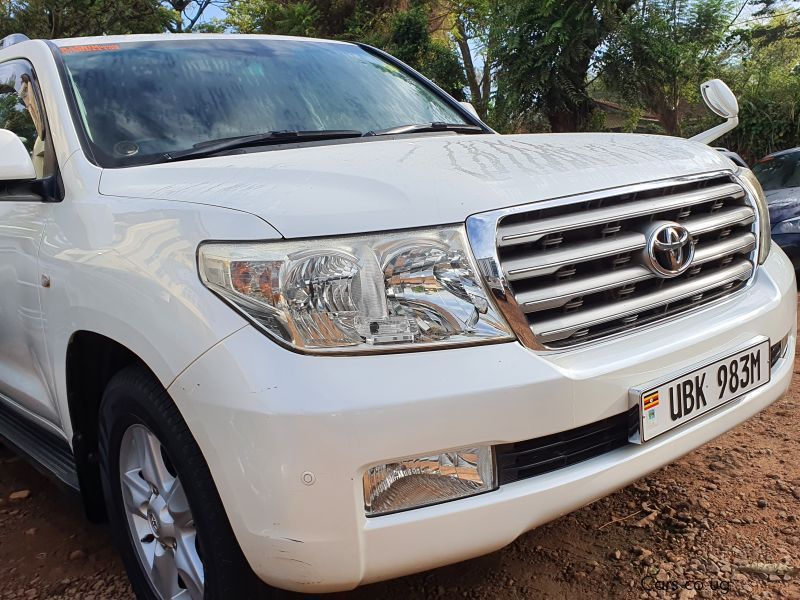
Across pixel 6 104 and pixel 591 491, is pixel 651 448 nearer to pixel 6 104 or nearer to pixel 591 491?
pixel 591 491

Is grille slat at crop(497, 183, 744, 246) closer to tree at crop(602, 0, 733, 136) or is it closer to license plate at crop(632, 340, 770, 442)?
license plate at crop(632, 340, 770, 442)

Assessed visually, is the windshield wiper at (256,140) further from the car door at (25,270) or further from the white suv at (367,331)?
the car door at (25,270)

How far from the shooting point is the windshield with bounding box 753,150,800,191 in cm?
738

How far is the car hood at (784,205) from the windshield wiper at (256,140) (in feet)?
16.7

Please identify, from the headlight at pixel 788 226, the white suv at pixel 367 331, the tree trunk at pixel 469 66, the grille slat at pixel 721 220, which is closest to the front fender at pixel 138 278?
the white suv at pixel 367 331

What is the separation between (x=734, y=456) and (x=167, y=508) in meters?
2.23

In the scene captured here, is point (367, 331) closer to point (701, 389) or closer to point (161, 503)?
point (161, 503)

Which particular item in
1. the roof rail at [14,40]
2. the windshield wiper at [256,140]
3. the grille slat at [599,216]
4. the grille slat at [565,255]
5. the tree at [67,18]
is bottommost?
the grille slat at [565,255]

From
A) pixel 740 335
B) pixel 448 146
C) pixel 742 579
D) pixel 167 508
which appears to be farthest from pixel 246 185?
pixel 742 579

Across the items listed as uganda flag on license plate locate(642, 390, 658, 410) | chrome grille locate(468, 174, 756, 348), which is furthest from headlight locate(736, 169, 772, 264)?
uganda flag on license plate locate(642, 390, 658, 410)

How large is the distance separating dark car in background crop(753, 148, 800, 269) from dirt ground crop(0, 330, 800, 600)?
150 inches

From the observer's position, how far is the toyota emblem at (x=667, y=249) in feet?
6.48

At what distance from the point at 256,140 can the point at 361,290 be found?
108 cm

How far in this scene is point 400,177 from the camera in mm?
1836
